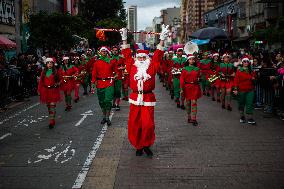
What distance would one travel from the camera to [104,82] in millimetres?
13438

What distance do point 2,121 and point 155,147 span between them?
612 centimetres

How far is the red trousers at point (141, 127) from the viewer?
361 inches

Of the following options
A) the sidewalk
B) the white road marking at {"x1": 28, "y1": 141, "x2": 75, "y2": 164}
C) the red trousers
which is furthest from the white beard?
the white road marking at {"x1": 28, "y1": 141, "x2": 75, "y2": 164}

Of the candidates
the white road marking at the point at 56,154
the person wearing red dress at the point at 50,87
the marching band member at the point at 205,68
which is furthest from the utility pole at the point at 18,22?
the white road marking at the point at 56,154

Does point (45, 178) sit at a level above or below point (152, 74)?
below

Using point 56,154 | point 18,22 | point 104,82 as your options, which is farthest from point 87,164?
point 18,22

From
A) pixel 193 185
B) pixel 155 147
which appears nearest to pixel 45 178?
pixel 193 185

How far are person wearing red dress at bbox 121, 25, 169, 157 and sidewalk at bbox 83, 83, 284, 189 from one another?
0.94 feet

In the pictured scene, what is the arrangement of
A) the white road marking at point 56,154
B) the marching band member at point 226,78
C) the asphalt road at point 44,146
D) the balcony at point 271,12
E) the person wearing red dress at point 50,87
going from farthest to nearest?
the balcony at point 271,12, the marching band member at point 226,78, the person wearing red dress at point 50,87, the white road marking at point 56,154, the asphalt road at point 44,146

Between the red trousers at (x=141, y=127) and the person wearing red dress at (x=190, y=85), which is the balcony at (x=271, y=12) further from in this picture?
the red trousers at (x=141, y=127)

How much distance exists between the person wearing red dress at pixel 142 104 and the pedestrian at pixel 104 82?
366cm

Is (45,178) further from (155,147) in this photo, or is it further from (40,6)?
(40,6)

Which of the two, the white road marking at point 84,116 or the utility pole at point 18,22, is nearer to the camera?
the white road marking at point 84,116

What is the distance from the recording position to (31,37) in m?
34.9
